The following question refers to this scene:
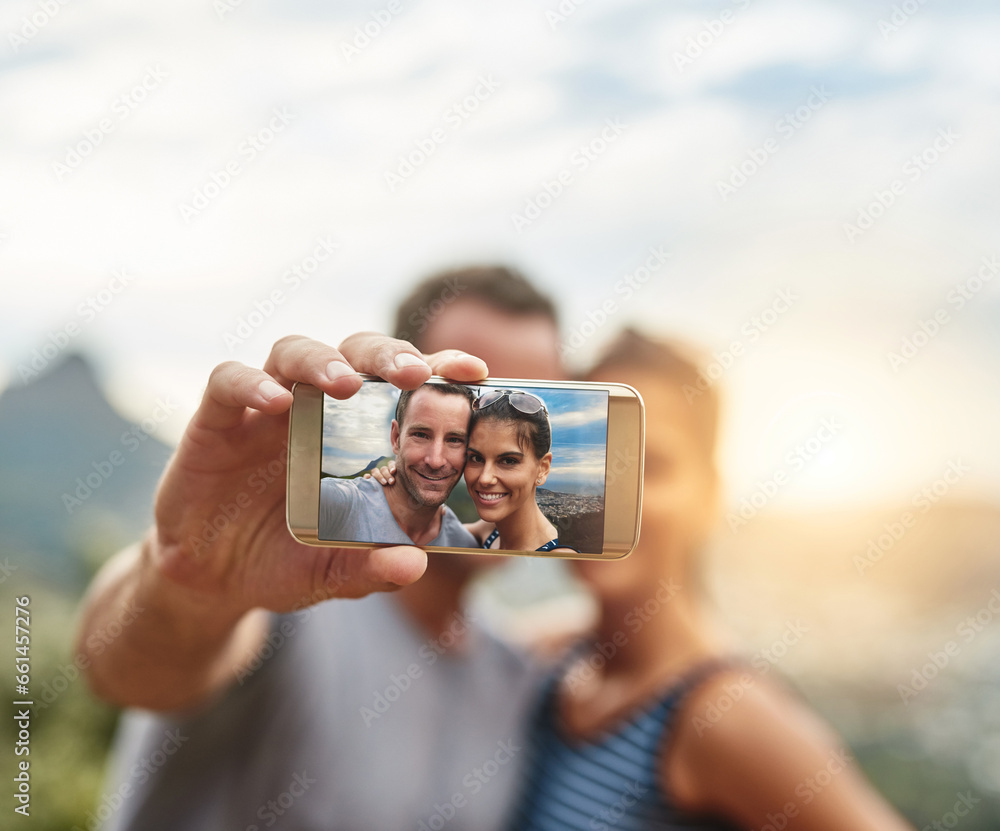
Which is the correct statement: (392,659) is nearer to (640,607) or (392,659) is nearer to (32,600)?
(640,607)

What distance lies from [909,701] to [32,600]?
5.73 ft

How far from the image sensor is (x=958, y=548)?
51.8 inches

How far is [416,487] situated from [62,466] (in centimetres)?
117

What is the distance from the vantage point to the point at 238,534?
64 cm

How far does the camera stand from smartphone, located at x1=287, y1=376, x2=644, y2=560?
22.3 inches

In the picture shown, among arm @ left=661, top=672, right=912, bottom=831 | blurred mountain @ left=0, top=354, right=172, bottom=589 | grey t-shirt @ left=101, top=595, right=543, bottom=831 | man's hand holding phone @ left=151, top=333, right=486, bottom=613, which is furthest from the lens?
blurred mountain @ left=0, top=354, right=172, bottom=589

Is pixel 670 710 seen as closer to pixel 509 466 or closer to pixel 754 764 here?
pixel 754 764

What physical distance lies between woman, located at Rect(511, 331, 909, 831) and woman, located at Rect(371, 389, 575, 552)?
0.47 meters

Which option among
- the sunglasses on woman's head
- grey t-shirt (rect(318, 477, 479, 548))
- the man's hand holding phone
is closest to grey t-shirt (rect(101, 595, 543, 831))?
the man's hand holding phone

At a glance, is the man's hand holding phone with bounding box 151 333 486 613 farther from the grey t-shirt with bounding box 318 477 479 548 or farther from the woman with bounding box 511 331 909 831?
the woman with bounding box 511 331 909 831

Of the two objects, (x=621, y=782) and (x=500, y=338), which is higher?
(x=500, y=338)

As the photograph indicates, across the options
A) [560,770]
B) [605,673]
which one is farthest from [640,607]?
[560,770]

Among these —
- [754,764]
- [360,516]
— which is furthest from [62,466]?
[754,764]

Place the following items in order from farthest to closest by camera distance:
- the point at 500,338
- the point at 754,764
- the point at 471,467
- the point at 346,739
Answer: the point at 346,739, the point at 500,338, the point at 754,764, the point at 471,467
